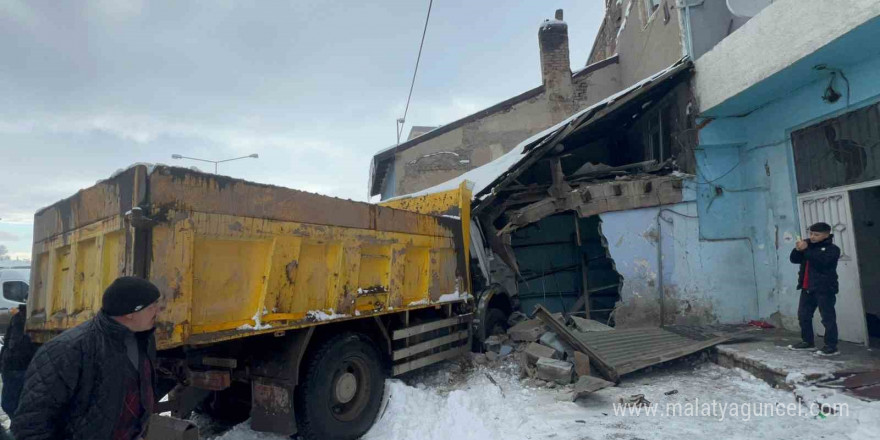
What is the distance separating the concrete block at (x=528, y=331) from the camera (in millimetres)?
6531

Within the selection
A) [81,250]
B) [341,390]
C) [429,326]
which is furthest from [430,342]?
[81,250]

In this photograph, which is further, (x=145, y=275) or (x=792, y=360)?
(x=792, y=360)

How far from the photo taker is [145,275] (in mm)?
2869

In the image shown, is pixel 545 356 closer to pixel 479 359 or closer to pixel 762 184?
pixel 479 359

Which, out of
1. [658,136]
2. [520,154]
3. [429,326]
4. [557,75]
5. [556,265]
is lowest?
[429,326]

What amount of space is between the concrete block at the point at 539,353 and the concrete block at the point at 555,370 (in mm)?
239

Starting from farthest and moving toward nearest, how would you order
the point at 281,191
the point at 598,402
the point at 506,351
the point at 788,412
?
the point at 506,351, the point at 598,402, the point at 788,412, the point at 281,191

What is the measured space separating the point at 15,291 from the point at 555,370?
39.2ft

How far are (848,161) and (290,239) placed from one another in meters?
6.82

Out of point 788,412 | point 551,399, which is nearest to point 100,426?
point 551,399

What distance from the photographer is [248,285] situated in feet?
11.6

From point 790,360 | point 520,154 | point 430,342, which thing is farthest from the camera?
point 520,154

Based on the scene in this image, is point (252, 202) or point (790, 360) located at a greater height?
point (252, 202)

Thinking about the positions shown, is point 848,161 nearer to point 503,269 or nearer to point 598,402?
point 598,402
